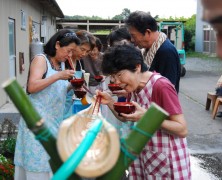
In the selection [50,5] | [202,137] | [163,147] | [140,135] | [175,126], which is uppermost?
[50,5]

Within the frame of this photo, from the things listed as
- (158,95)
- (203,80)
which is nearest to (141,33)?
(158,95)

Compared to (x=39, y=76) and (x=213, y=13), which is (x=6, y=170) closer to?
(x=39, y=76)

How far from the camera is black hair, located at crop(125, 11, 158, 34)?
135 inches

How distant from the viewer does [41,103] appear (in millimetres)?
3031

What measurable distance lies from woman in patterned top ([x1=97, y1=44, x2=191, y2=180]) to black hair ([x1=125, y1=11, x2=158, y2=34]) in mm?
1143

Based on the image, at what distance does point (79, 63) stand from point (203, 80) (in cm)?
1222

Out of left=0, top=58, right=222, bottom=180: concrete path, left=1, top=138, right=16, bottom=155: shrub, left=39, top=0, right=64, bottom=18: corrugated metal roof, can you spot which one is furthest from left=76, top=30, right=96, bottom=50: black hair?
left=39, top=0, right=64, bottom=18: corrugated metal roof

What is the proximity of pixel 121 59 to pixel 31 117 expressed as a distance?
3.92 feet

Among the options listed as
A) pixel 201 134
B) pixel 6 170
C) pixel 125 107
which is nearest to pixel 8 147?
pixel 6 170

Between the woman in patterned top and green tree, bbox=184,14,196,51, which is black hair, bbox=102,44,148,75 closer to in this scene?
the woman in patterned top

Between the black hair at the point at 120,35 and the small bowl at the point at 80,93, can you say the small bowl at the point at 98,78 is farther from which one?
the small bowl at the point at 80,93

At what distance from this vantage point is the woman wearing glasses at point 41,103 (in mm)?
2994

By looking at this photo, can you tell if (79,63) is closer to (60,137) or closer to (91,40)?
(91,40)

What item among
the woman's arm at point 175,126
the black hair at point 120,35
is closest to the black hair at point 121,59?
the woman's arm at point 175,126
